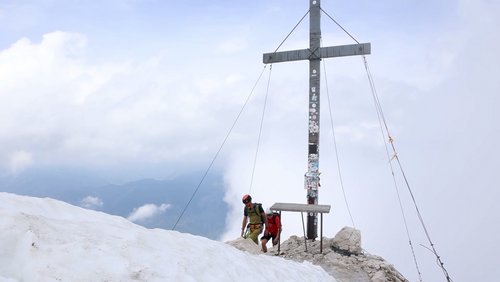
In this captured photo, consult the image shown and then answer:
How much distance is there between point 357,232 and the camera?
11.3m

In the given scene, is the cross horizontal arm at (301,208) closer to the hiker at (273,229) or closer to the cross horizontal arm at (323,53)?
the hiker at (273,229)

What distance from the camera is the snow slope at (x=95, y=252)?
137 inches

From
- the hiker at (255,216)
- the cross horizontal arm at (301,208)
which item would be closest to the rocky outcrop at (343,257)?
the hiker at (255,216)

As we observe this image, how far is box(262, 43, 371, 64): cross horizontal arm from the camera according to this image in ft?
39.2

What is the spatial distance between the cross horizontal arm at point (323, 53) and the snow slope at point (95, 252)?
8463 mm

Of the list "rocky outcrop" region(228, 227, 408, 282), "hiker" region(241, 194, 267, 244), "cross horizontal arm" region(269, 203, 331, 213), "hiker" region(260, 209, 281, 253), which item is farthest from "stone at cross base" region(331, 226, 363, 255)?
"hiker" region(241, 194, 267, 244)

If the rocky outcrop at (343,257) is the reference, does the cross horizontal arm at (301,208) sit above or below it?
above

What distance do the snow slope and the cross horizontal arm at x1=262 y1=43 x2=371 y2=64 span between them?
846cm

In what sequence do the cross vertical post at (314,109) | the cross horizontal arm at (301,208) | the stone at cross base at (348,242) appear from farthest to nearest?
the cross vertical post at (314,109) → the stone at cross base at (348,242) → the cross horizontal arm at (301,208)

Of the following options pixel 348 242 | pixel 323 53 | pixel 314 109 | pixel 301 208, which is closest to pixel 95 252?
pixel 301 208

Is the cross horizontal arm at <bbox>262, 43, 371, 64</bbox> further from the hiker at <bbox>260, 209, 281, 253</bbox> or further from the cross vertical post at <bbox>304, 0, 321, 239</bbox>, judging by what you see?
the hiker at <bbox>260, 209, 281, 253</bbox>

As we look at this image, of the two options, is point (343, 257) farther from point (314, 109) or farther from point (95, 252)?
point (95, 252)

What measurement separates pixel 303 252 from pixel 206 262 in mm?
6788

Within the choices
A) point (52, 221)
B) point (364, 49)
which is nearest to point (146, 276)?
point (52, 221)
